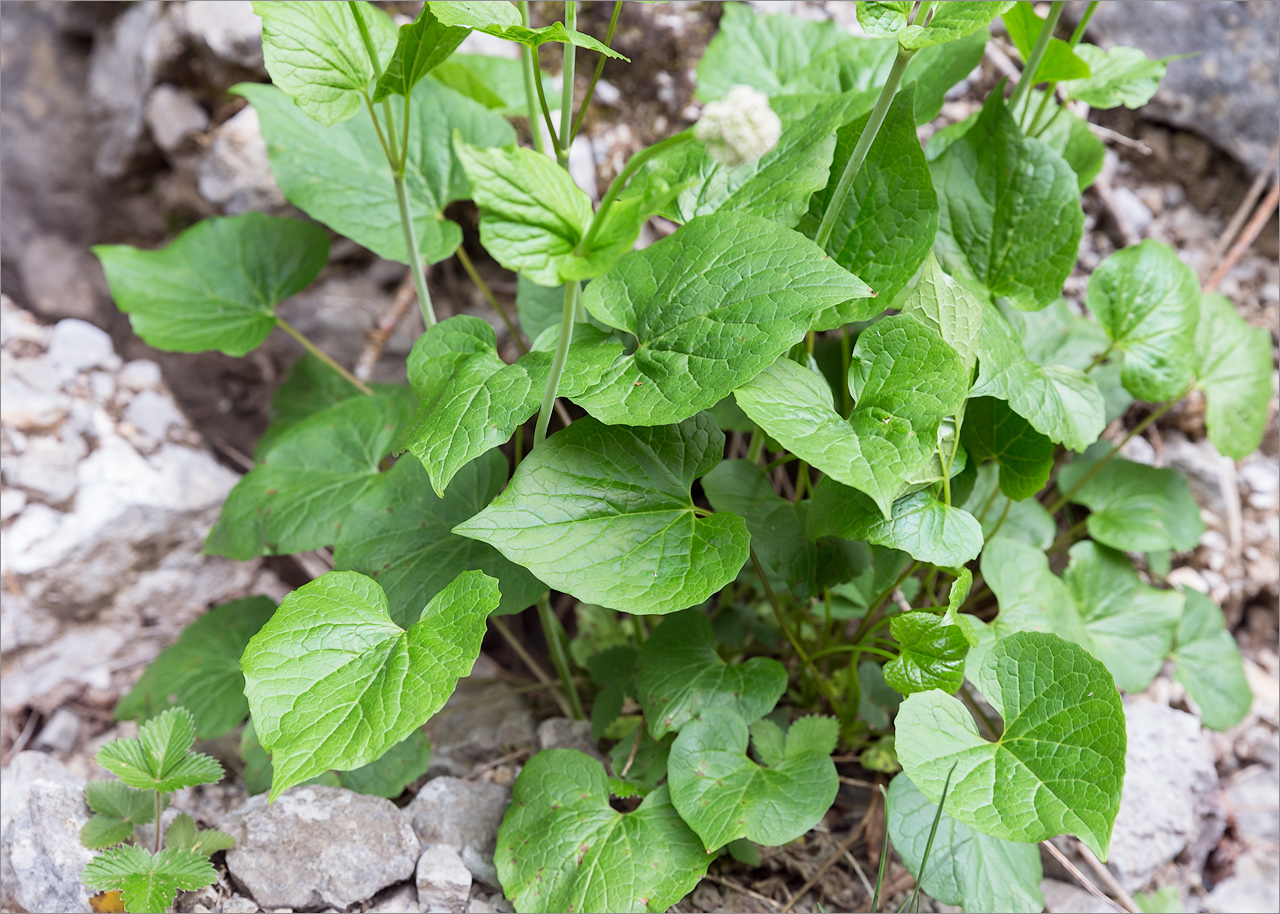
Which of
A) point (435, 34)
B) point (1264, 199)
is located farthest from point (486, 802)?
point (1264, 199)

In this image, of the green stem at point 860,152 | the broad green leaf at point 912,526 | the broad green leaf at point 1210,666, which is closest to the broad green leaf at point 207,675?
the broad green leaf at point 912,526

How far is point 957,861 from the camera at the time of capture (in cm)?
97

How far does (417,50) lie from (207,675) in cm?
100

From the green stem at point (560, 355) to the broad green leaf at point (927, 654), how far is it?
17.6 inches

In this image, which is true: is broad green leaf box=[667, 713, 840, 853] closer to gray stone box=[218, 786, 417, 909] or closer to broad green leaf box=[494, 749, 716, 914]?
broad green leaf box=[494, 749, 716, 914]

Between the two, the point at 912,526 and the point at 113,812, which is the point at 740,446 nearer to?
the point at 912,526

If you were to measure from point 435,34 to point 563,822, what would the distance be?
0.92 meters

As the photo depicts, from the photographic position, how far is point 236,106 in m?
1.68

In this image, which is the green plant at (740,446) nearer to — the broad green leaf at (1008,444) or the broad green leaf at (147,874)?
the broad green leaf at (1008,444)

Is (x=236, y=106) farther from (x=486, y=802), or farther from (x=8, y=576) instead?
(x=486, y=802)

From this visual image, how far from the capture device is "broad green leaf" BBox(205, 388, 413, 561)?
1.18 meters

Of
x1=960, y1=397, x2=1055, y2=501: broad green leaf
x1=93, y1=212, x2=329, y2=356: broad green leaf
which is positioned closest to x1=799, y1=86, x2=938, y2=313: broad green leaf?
x1=960, y1=397, x2=1055, y2=501: broad green leaf

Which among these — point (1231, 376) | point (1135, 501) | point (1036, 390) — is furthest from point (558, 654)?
point (1231, 376)

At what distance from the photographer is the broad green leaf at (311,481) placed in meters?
1.18
